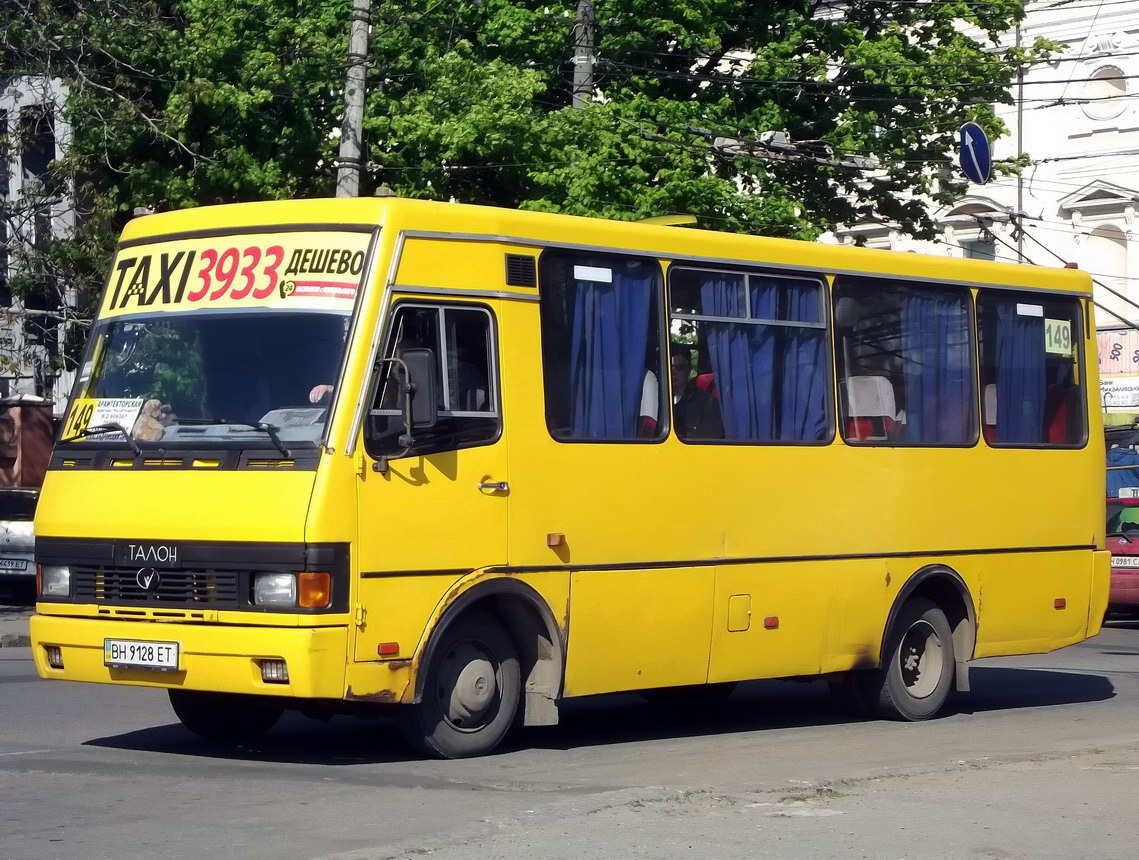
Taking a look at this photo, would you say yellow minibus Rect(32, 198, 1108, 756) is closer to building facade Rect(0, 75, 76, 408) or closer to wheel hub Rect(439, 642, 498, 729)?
wheel hub Rect(439, 642, 498, 729)

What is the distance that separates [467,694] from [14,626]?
37.2ft

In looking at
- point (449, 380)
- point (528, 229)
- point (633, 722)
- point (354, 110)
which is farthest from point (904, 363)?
point (354, 110)

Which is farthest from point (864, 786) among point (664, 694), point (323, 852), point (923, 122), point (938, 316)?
point (923, 122)

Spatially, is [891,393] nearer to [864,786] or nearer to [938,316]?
[938,316]

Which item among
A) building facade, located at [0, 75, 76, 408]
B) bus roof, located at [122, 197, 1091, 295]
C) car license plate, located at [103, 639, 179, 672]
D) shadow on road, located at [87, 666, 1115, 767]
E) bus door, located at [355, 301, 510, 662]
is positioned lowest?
shadow on road, located at [87, 666, 1115, 767]

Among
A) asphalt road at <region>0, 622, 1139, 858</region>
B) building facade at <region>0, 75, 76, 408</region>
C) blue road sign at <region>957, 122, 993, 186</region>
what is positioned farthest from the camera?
blue road sign at <region>957, 122, 993, 186</region>

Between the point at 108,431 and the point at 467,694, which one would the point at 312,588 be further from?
the point at 108,431

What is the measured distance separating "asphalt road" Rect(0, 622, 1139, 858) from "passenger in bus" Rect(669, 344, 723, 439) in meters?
1.85

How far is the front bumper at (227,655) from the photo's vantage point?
349 inches

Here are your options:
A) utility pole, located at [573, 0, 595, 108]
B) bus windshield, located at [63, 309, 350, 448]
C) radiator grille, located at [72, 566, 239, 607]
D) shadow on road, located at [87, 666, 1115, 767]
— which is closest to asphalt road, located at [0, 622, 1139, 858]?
shadow on road, located at [87, 666, 1115, 767]

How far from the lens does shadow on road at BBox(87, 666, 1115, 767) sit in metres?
10.2

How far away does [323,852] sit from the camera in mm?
7051

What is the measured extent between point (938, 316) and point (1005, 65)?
19.0 meters

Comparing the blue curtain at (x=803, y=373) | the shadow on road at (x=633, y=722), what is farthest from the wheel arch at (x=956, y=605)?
the blue curtain at (x=803, y=373)
